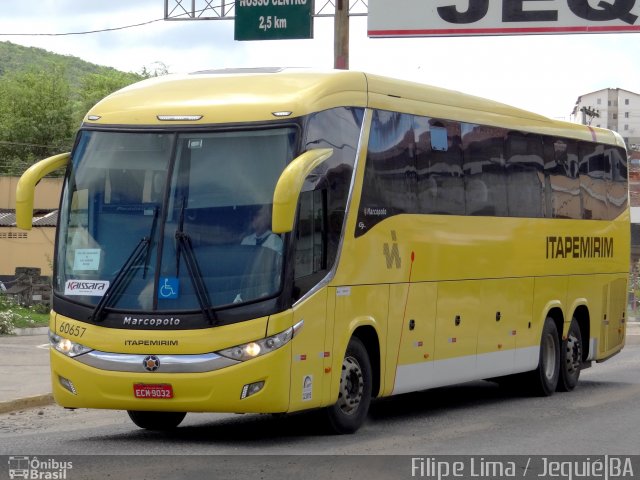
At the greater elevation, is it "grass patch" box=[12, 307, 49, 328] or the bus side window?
the bus side window

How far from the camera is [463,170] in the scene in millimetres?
16578

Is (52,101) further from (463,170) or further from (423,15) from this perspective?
(463,170)

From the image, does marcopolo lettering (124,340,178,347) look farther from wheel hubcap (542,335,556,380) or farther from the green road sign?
the green road sign

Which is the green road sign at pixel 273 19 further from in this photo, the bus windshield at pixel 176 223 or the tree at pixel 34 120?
the tree at pixel 34 120

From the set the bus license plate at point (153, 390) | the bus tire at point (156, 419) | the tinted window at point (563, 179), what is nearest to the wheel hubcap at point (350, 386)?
the bus tire at point (156, 419)

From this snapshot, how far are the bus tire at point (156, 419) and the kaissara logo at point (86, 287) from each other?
1.78 m

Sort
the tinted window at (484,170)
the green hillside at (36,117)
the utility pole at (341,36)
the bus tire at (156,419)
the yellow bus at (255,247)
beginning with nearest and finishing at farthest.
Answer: the yellow bus at (255,247) < the bus tire at (156,419) < the tinted window at (484,170) < the utility pole at (341,36) < the green hillside at (36,117)

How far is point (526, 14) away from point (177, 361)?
13.7 metres

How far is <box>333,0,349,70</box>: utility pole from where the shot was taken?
73.4 feet

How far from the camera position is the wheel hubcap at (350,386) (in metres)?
13.5

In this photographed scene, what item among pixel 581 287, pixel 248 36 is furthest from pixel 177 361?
pixel 248 36

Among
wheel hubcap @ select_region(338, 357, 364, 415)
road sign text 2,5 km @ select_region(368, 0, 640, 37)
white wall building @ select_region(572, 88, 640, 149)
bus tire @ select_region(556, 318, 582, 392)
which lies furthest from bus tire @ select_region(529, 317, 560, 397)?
white wall building @ select_region(572, 88, 640, 149)

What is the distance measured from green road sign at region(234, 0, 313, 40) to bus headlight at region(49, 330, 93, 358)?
11533 mm

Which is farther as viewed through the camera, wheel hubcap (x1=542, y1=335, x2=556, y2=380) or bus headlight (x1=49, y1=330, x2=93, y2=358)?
wheel hubcap (x1=542, y1=335, x2=556, y2=380)
